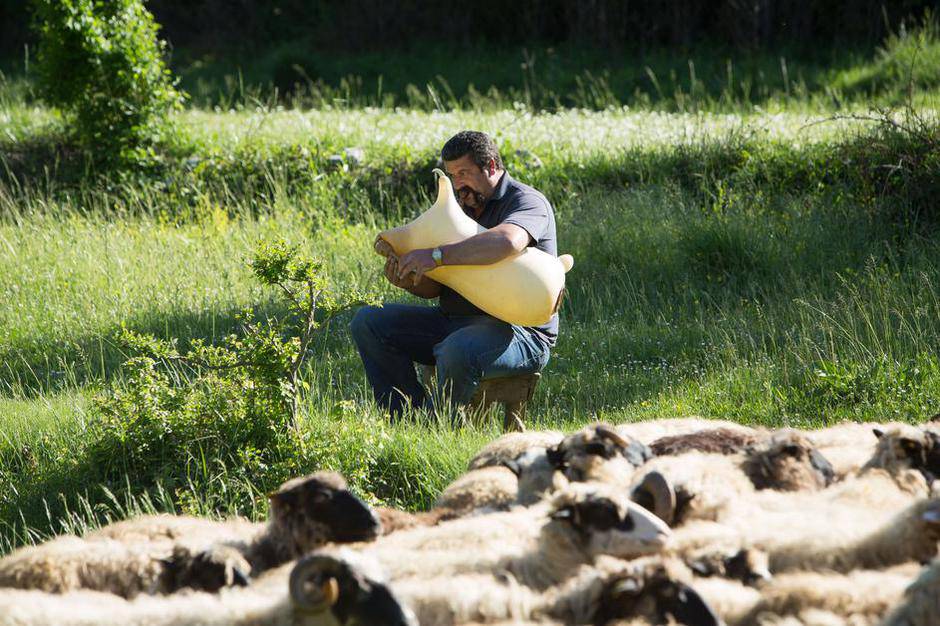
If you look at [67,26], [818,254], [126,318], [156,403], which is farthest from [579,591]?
[67,26]

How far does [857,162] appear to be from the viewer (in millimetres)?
9773

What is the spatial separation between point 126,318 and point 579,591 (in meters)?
5.76

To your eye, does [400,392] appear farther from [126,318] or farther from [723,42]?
[723,42]

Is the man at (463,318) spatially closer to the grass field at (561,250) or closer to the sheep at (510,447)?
the grass field at (561,250)

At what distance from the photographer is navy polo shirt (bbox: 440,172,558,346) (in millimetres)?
5748

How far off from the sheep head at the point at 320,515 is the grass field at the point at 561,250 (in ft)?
5.30

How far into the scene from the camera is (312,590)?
260 centimetres

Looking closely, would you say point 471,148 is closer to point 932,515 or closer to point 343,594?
point 932,515

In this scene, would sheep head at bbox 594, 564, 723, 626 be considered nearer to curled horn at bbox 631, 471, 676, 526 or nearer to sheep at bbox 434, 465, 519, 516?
curled horn at bbox 631, 471, 676, 526

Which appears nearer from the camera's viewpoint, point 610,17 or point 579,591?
point 579,591

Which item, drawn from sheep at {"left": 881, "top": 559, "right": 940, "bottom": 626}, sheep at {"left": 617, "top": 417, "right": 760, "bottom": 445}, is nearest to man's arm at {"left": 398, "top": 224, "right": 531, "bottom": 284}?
sheep at {"left": 617, "top": 417, "right": 760, "bottom": 445}

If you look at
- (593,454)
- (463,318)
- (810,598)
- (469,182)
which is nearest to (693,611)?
(810,598)

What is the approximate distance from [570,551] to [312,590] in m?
0.78

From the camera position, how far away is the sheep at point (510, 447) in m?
3.95
